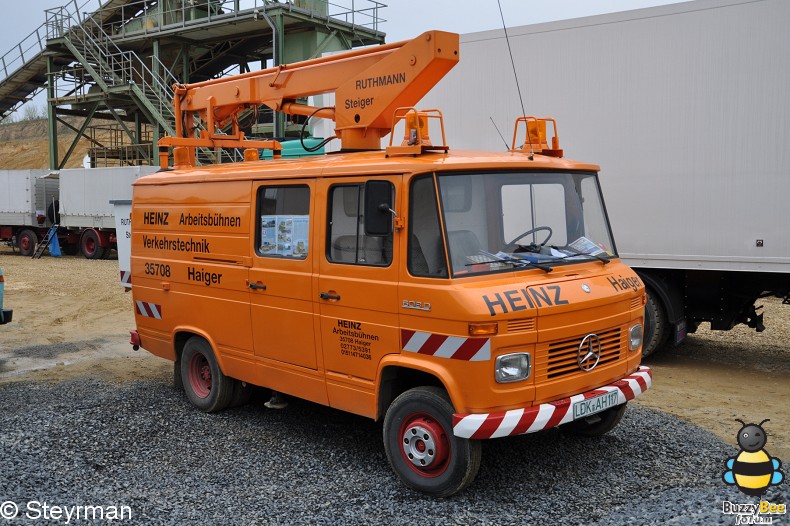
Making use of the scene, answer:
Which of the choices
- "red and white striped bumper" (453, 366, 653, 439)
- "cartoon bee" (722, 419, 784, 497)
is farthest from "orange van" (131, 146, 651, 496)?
"cartoon bee" (722, 419, 784, 497)

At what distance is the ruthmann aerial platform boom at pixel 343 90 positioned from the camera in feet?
20.4

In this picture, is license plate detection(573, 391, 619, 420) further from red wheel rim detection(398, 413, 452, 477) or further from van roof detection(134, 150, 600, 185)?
van roof detection(134, 150, 600, 185)

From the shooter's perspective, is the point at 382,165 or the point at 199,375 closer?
the point at 382,165

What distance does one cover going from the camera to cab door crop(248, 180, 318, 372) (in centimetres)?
570

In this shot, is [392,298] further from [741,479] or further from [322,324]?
[741,479]

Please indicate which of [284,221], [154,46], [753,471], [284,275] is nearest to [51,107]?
[154,46]

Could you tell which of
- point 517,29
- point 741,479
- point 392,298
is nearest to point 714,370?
point 741,479

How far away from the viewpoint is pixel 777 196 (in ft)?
25.3

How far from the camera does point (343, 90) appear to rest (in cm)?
684

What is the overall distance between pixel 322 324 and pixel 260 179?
143 centimetres

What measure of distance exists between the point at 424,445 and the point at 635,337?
1873 millimetres

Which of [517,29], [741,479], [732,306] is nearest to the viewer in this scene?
[741,479]

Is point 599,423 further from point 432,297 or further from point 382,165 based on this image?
point 382,165

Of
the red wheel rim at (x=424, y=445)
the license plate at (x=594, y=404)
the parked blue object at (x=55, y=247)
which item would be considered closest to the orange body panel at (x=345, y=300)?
the license plate at (x=594, y=404)
